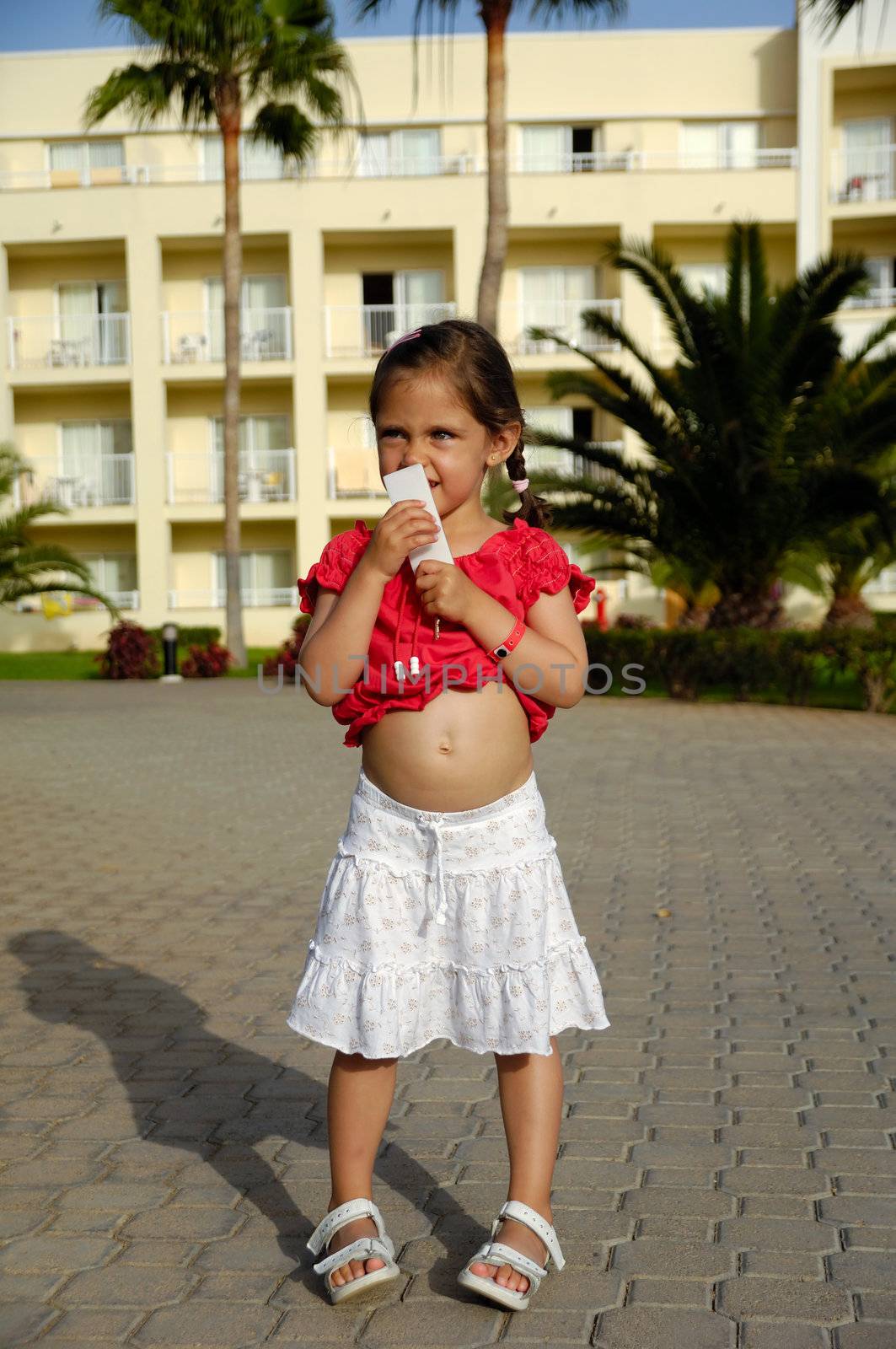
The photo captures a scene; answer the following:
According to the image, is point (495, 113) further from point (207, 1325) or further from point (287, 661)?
point (207, 1325)

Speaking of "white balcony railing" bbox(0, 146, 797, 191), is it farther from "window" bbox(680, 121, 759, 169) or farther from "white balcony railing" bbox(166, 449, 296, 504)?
"white balcony railing" bbox(166, 449, 296, 504)

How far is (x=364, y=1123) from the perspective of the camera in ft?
8.99

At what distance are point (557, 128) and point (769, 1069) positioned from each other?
3193 centimetres

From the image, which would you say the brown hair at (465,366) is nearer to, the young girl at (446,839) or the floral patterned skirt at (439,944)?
the young girl at (446,839)

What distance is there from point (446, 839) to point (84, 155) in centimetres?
3458

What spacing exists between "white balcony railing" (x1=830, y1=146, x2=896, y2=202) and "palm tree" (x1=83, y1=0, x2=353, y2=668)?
12540 millimetres

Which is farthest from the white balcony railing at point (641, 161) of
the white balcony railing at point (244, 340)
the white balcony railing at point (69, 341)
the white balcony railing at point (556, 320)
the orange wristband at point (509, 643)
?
the orange wristband at point (509, 643)

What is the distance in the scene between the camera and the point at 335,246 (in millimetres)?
32594

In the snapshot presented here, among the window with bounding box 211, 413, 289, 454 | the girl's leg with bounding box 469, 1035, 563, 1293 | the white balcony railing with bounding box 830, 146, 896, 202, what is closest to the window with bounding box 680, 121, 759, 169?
the white balcony railing with bounding box 830, 146, 896, 202

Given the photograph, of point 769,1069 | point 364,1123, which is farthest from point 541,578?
point 769,1069

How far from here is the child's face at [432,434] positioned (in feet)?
8.69

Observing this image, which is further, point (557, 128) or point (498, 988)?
point (557, 128)

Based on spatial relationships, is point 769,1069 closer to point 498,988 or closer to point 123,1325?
point 498,988

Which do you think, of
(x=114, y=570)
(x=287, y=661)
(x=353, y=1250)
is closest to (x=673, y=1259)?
(x=353, y=1250)
